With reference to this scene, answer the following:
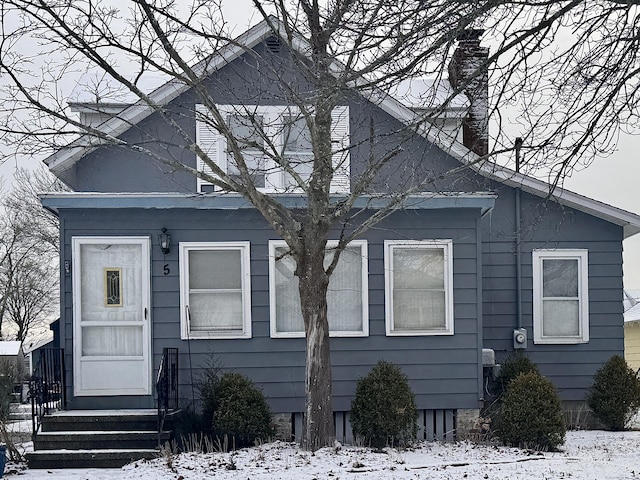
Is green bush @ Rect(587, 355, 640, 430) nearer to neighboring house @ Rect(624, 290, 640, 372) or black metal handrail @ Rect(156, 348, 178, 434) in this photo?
black metal handrail @ Rect(156, 348, 178, 434)

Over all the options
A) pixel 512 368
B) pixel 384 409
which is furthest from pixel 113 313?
pixel 512 368

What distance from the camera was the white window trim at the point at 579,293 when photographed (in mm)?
13664

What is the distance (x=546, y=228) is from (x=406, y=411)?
4.51 meters

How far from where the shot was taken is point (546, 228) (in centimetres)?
1371

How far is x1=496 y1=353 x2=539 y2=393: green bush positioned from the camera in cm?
1284

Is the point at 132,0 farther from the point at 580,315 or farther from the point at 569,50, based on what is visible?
the point at 580,315

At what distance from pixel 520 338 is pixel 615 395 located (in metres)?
1.59

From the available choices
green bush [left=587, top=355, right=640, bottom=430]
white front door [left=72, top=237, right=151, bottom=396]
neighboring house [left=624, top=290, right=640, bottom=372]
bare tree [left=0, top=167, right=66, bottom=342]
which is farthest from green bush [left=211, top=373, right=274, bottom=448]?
bare tree [left=0, top=167, right=66, bottom=342]

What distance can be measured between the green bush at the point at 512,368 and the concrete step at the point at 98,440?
5.14 metres

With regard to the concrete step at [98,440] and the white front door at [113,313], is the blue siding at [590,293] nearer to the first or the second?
the white front door at [113,313]

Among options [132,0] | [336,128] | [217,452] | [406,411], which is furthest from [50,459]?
[336,128]

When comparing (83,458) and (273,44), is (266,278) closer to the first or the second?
(83,458)

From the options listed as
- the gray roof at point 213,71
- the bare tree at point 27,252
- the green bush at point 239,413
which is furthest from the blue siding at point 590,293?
the bare tree at point 27,252

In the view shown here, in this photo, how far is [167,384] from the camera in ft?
34.9
